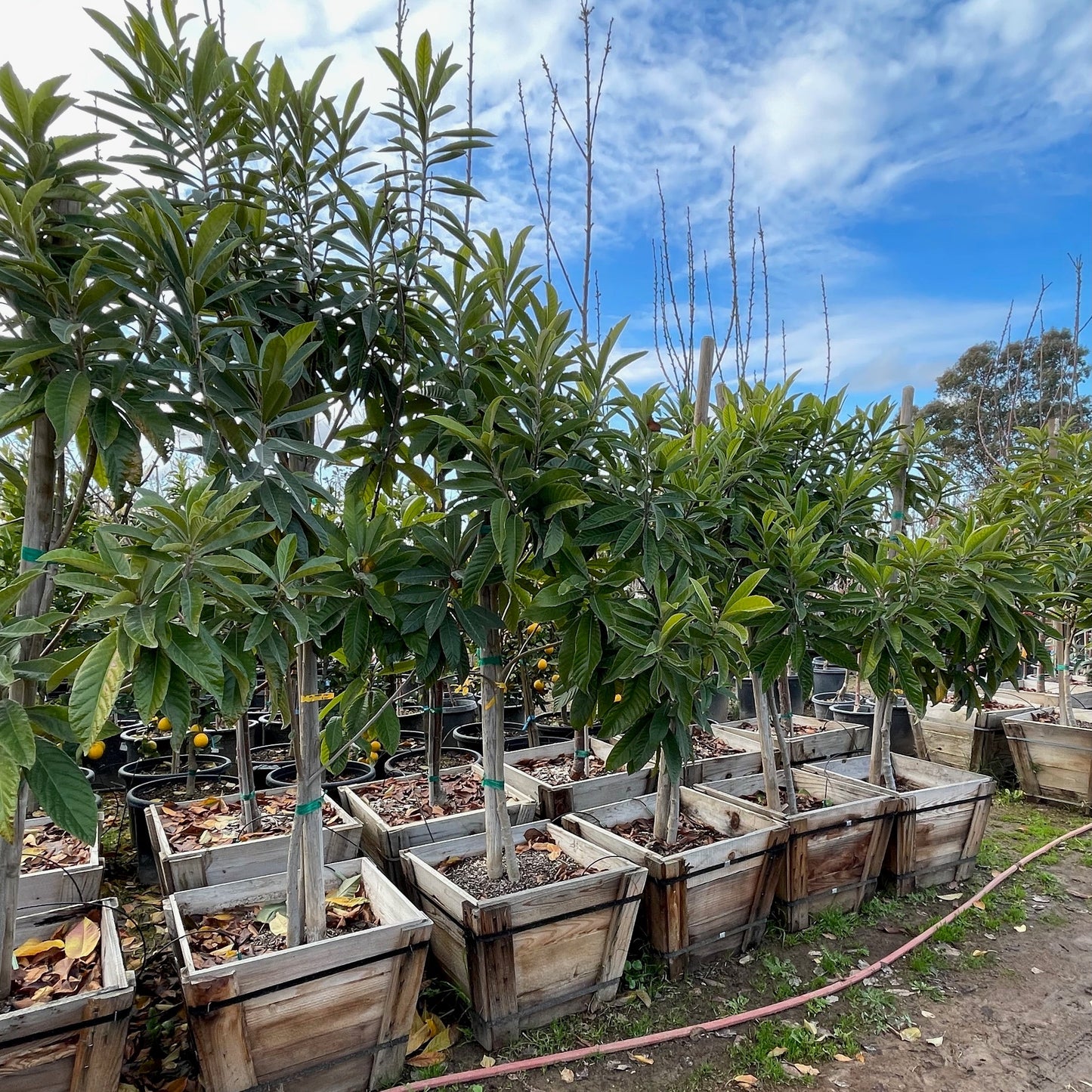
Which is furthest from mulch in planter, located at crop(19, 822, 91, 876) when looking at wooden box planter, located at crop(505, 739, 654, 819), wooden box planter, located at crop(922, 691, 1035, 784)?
wooden box planter, located at crop(922, 691, 1035, 784)

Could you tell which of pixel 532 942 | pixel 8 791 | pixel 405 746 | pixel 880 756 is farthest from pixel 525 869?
pixel 405 746

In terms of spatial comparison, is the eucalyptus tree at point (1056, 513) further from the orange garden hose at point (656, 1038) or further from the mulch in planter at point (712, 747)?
the orange garden hose at point (656, 1038)

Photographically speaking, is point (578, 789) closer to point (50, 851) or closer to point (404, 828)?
point (404, 828)

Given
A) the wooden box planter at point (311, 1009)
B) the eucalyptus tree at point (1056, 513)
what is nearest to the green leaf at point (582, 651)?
the wooden box planter at point (311, 1009)

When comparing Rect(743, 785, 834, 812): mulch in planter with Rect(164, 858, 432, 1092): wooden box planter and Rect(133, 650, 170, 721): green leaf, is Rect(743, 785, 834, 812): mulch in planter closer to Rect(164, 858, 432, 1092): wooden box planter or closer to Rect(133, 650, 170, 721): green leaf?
Rect(164, 858, 432, 1092): wooden box planter

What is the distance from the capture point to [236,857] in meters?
2.34

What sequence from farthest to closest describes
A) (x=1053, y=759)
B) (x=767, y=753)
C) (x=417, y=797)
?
(x=1053, y=759) → (x=417, y=797) → (x=767, y=753)

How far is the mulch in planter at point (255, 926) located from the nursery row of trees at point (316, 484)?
12 cm

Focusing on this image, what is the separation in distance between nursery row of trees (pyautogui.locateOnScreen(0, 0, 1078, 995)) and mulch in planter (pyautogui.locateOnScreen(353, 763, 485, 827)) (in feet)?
2.15

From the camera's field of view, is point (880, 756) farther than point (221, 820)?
Yes

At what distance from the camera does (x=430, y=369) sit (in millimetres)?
1903

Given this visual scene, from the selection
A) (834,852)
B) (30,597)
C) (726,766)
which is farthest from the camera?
(726,766)

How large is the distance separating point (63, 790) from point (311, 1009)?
0.85 m

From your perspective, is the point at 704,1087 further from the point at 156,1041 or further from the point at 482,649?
the point at 156,1041
